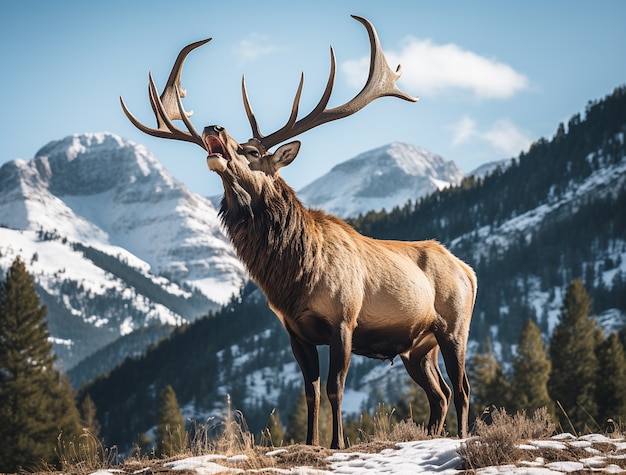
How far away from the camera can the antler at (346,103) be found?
9.58 metres

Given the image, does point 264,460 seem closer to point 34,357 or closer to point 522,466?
point 522,466

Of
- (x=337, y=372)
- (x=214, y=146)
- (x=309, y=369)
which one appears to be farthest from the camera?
(x=309, y=369)

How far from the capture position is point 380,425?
9867 mm

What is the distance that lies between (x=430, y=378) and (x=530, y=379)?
3947 cm

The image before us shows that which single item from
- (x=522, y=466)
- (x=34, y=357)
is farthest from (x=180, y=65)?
(x=34, y=357)

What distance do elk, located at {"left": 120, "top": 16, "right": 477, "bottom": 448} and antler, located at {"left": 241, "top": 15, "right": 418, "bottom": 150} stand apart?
13 mm

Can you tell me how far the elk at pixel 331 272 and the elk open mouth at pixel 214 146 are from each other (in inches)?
0.4

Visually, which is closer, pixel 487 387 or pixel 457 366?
pixel 457 366

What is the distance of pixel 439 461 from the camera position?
24.1ft

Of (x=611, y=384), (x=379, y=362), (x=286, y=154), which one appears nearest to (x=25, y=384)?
(x=611, y=384)

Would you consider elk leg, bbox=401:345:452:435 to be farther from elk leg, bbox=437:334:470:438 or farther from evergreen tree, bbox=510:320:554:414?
evergreen tree, bbox=510:320:554:414

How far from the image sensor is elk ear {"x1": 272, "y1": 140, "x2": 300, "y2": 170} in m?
9.20

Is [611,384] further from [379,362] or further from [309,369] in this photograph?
[379,362]

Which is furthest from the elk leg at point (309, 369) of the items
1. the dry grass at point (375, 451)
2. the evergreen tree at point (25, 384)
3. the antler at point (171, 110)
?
the evergreen tree at point (25, 384)
